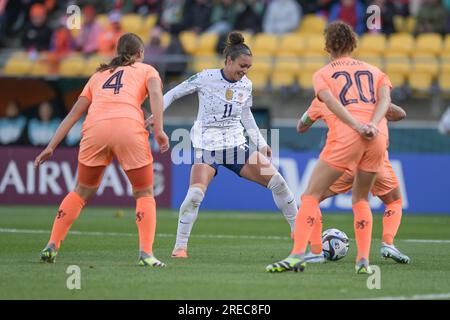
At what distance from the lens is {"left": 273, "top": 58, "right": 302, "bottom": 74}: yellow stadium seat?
76.3 feet

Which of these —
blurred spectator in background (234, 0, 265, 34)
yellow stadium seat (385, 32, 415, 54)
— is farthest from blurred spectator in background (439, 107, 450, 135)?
blurred spectator in background (234, 0, 265, 34)

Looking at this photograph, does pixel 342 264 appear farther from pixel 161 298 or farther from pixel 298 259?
pixel 161 298

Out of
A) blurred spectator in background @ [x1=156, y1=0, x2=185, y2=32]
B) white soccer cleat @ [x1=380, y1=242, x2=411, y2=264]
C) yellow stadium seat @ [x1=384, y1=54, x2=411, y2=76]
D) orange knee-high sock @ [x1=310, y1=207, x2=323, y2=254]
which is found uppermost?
blurred spectator in background @ [x1=156, y1=0, x2=185, y2=32]

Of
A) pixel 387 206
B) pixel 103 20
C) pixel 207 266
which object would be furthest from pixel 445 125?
pixel 207 266

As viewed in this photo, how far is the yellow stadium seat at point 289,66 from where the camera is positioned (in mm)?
23250

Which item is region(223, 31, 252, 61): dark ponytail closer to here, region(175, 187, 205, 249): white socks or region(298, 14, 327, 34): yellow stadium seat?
region(175, 187, 205, 249): white socks

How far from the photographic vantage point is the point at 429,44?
23.0 meters

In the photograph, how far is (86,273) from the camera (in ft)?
30.7

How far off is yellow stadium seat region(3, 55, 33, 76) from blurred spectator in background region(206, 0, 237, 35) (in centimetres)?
432

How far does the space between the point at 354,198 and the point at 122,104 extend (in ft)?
7.64

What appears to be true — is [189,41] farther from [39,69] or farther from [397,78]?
[397,78]

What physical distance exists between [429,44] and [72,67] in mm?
8080

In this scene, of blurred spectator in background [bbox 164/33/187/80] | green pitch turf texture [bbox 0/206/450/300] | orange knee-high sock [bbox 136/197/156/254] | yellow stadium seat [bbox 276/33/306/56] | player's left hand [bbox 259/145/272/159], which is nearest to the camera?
green pitch turf texture [bbox 0/206/450/300]

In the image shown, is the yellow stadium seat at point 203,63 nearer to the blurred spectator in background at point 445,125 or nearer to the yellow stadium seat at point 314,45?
the yellow stadium seat at point 314,45
